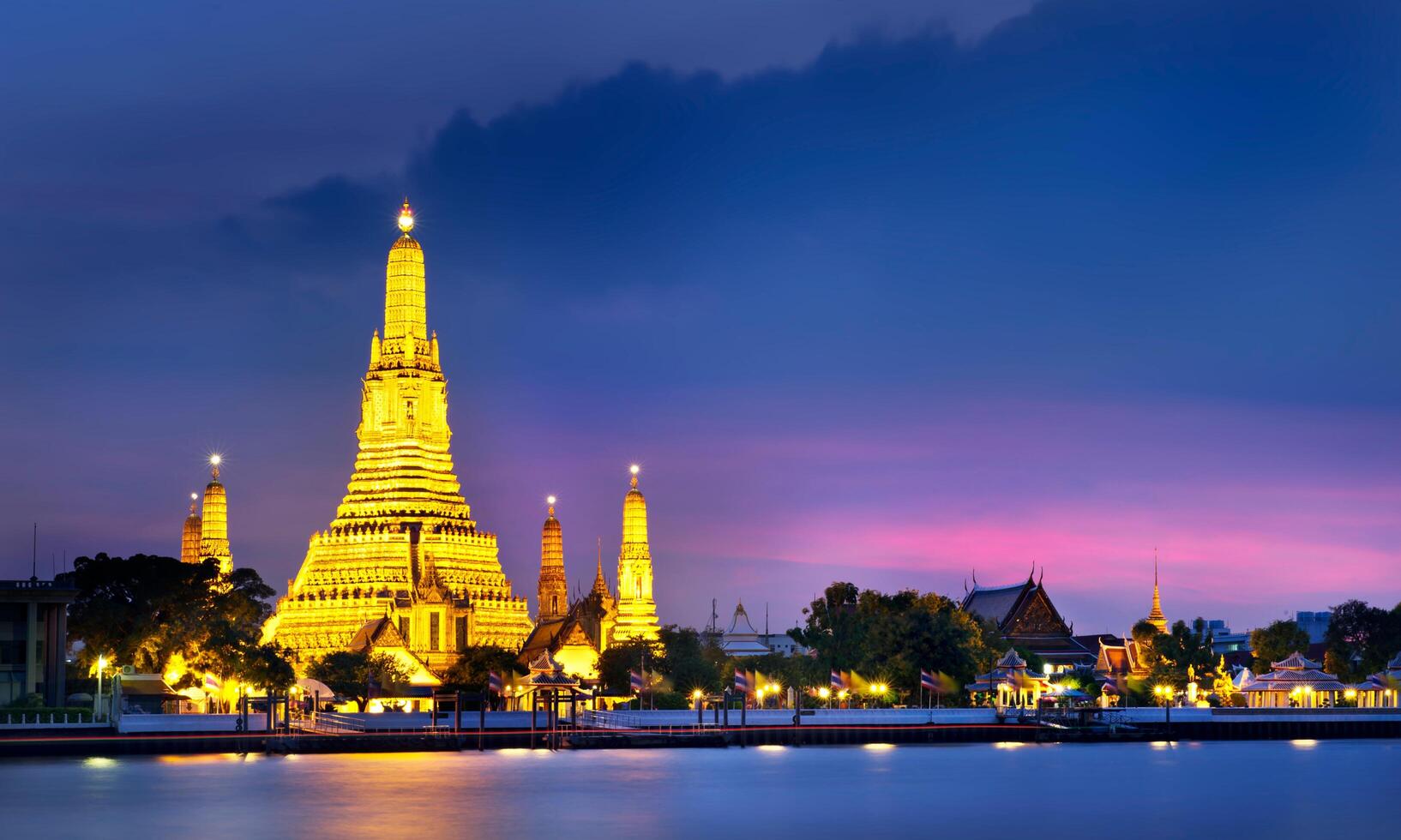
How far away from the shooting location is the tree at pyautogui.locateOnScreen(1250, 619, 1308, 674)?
135m

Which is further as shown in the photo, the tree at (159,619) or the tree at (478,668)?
the tree at (478,668)

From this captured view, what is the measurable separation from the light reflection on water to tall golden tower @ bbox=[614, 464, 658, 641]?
31063 millimetres

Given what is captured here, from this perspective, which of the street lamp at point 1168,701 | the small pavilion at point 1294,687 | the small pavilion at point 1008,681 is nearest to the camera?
the street lamp at point 1168,701

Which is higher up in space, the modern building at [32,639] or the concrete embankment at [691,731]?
the modern building at [32,639]

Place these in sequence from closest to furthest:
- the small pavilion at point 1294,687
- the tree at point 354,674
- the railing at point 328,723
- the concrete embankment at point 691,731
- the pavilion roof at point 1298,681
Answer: the concrete embankment at point 691,731 < the railing at point 328,723 < the tree at point 354,674 < the pavilion roof at point 1298,681 < the small pavilion at point 1294,687

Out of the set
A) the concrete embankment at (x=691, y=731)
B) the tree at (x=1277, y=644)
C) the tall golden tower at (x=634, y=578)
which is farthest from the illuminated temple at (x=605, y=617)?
the tree at (x=1277, y=644)

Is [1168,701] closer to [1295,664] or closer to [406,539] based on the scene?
[1295,664]

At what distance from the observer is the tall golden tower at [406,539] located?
398 ft

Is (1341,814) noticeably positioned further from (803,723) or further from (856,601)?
(856,601)

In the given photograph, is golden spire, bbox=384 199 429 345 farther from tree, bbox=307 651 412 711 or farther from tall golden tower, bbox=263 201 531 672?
tree, bbox=307 651 412 711

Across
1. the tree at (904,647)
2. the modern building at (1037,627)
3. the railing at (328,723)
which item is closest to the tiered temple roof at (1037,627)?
the modern building at (1037,627)

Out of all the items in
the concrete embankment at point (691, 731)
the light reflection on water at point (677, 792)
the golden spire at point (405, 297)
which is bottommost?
the light reflection on water at point (677, 792)

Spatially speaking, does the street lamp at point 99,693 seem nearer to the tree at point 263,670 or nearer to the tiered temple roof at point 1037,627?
the tree at point 263,670

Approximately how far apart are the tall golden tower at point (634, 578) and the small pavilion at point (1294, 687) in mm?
33740
